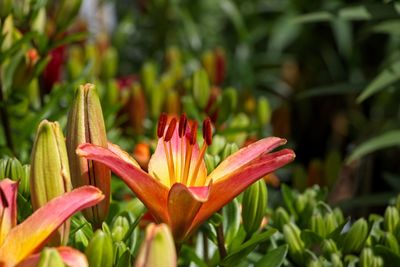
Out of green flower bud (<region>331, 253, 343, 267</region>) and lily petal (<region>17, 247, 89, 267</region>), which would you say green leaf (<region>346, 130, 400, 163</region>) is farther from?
lily petal (<region>17, 247, 89, 267</region>)

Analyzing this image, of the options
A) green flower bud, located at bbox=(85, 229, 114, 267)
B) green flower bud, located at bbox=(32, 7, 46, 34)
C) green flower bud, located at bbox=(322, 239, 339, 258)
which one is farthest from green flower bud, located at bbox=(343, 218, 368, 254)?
green flower bud, located at bbox=(32, 7, 46, 34)

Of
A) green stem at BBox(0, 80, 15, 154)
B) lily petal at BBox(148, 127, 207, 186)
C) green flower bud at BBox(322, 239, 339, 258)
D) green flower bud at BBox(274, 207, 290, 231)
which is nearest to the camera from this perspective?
lily petal at BBox(148, 127, 207, 186)

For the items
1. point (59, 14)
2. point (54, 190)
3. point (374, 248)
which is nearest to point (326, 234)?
point (374, 248)

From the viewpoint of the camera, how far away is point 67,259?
2.34 feet

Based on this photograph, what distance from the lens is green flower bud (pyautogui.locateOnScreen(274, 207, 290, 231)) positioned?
1.14 metres

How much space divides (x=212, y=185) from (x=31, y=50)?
0.68 m

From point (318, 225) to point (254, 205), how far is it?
0.14 meters

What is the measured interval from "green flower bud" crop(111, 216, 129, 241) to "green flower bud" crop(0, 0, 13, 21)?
0.39 m

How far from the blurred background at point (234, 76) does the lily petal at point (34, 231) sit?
1.28ft

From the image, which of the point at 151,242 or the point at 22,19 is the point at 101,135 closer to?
the point at 151,242

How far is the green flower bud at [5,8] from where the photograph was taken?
3.99ft

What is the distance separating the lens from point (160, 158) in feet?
2.99

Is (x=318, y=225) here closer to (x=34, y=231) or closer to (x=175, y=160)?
(x=175, y=160)

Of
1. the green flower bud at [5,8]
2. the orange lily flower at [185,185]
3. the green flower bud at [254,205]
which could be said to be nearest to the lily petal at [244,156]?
the orange lily flower at [185,185]
